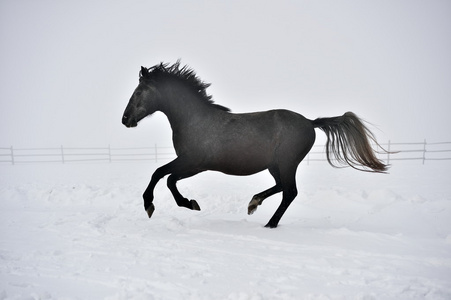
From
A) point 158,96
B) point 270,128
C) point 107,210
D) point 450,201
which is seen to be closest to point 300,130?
point 270,128

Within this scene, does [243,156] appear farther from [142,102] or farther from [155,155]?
[155,155]

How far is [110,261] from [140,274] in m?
0.52

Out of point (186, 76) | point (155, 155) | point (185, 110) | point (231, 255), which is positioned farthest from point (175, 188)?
point (155, 155)

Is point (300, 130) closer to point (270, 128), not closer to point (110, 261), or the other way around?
point (270, 128)

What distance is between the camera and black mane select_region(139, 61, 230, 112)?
498 cm

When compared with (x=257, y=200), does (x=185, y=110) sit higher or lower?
higher

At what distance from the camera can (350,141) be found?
16.2ft

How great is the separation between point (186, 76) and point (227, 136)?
1.37 m

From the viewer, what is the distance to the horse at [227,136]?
459cm

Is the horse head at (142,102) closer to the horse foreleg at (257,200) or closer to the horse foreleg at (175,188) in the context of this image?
the horse foreleg at (175,188)

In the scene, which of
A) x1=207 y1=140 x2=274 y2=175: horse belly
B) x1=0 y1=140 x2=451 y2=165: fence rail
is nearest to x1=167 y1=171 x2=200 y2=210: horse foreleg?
x1=207 y1=140 x2=274 y2=175: horse belly

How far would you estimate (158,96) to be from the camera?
4902 millimetres

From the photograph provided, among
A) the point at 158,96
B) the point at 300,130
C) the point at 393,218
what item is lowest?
the point at 393,218

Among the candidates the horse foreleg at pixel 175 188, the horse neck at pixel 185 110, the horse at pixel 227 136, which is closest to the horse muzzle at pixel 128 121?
the horse at pixel 227 136
